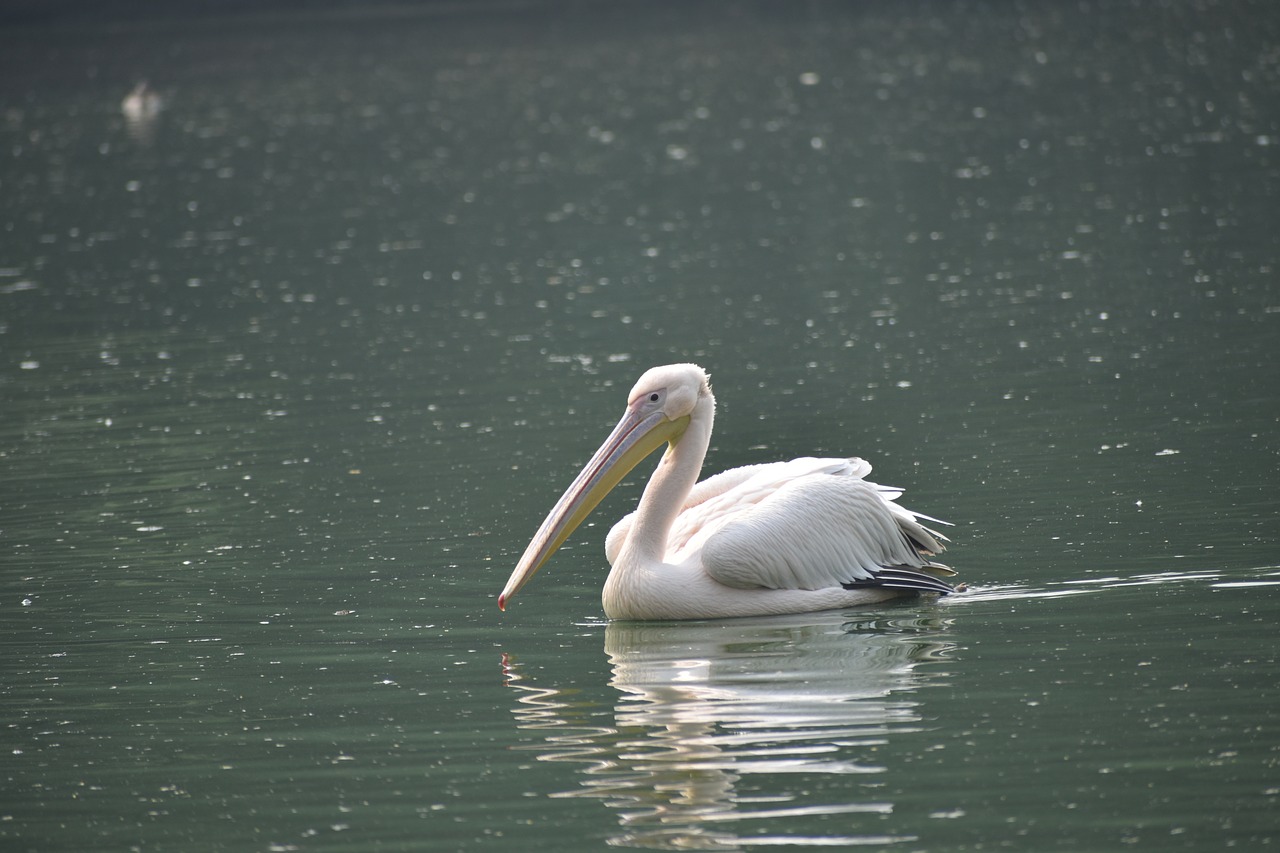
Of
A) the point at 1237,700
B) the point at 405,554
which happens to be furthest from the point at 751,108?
the point at 1237,700

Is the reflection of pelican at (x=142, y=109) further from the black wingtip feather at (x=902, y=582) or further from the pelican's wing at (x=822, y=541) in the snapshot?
the black wingtip feather at (x=902, y=582)

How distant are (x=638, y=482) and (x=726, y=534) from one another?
2.75 metres

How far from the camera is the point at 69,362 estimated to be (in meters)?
13.5

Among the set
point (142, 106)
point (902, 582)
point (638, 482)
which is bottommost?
point (902, 582)

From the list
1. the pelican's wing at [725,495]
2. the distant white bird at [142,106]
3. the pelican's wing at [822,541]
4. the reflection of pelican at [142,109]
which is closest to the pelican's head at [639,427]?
the pelican's wing at [725,495]

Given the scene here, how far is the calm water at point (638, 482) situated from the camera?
5094 mm

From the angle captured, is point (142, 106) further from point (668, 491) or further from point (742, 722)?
point (742, 722)

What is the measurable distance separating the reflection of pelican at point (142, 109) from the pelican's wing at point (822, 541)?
89.7ft

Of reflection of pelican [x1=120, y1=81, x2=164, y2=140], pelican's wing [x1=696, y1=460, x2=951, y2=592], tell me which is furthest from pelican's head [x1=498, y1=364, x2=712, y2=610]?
reflection of pelican [x1=120, y1=81, x2=164, y2=140]

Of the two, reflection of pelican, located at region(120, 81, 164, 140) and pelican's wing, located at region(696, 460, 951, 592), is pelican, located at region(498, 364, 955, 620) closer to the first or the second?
pelican's wing, located at region(696, 460, 951, 592)

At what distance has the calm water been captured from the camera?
16.7ft

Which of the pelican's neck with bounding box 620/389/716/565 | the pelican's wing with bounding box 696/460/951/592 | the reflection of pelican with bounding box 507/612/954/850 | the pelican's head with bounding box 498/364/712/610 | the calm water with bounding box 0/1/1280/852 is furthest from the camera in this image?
the pelican's head with bounding box 498/364/712/610

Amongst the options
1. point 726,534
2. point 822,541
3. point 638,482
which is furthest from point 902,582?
point 638,482

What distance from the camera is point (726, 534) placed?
21.8 feet
